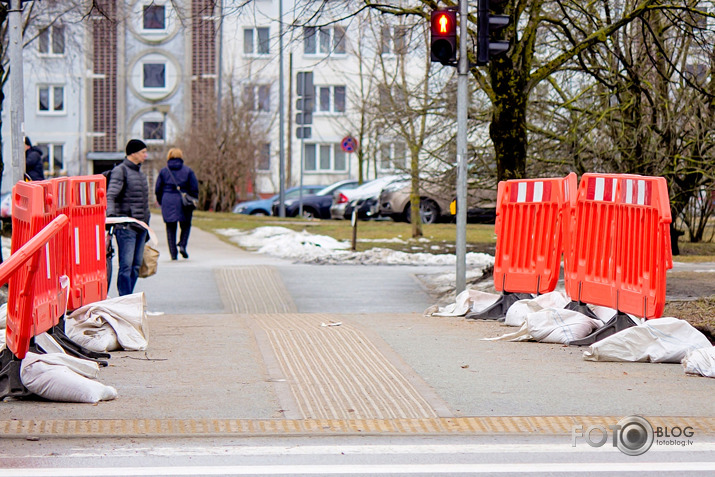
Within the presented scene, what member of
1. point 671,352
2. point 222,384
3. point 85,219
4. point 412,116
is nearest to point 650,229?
point 671,352

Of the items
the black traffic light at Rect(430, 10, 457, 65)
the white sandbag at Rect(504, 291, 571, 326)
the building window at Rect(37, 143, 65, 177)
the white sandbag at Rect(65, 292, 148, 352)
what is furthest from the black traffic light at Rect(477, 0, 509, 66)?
the building window at Rect(37, 143, 65, 177)

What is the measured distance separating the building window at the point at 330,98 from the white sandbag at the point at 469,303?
43903mm

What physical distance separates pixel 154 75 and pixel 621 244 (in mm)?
53625

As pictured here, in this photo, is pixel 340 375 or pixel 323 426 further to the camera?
pixel 340 375

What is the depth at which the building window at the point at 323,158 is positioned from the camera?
58688 millimetres

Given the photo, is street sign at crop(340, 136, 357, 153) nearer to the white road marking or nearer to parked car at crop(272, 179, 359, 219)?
parked car at crop(272, 179, 359, 219)

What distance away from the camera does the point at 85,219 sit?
9648mm

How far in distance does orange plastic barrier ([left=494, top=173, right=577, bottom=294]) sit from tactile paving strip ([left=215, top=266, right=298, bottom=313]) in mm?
2502

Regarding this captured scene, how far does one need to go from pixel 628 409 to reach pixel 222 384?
2488 mm

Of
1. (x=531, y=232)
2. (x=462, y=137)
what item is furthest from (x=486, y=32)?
(x=531, y=232)

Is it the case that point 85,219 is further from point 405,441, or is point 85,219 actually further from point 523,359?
point 405,441

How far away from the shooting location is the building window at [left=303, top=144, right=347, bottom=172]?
193 feet

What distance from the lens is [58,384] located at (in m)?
6.56

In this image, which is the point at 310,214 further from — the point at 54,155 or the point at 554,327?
the point at 554,327
